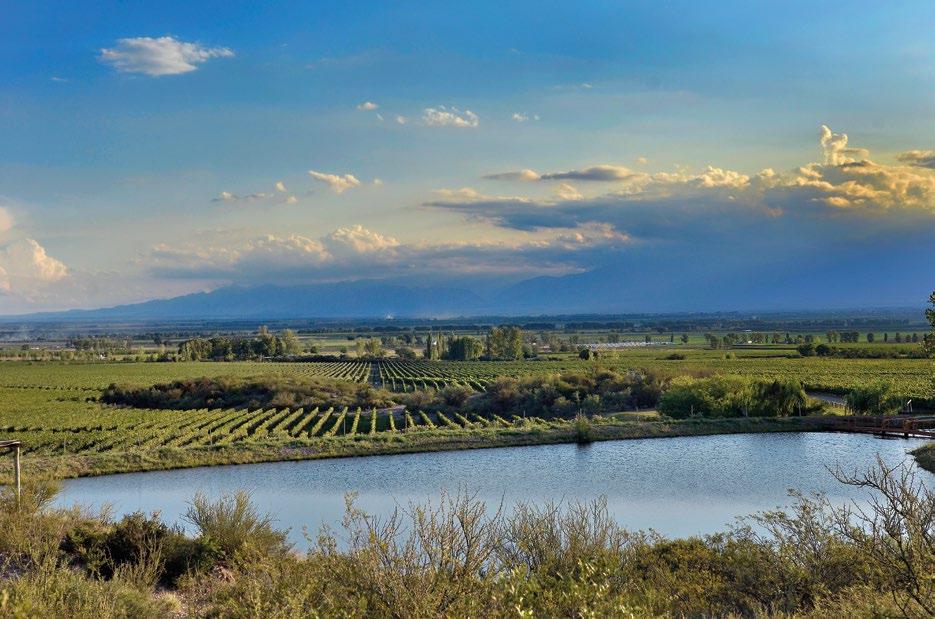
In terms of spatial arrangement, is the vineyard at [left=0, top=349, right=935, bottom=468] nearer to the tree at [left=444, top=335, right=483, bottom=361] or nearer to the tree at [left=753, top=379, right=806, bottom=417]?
the tree at [left=753, top=379, right=806, bottom=417]

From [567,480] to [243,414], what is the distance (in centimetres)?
3272

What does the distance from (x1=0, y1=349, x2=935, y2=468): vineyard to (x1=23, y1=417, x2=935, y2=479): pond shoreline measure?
1.16 metres

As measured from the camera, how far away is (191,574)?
1529 centimetres

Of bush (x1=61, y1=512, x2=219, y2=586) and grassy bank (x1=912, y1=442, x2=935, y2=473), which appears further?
grassy bank (x1=912, y1=442, x2=935, y2=473)

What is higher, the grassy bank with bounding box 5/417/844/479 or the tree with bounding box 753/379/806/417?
the tree with bounding box 753/379/806/417

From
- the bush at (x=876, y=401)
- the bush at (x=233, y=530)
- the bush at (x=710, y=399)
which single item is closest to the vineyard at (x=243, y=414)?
the bush at (x=876, y=401)

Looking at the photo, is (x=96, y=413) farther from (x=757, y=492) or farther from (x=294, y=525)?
(x=757, y=492)

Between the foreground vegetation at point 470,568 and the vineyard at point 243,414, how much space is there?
20974 mm

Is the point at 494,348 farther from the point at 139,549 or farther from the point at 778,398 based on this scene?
the point at 139,549

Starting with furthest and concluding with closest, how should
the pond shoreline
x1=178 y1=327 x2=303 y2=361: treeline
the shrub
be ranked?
x1=178 y1=327 x2=303 y2=361: treeline
the shrub
the pond shoreline

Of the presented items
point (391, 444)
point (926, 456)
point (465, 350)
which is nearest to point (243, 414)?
point (391, 444)

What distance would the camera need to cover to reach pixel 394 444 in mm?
36875

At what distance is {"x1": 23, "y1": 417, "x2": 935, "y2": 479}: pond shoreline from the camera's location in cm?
3342

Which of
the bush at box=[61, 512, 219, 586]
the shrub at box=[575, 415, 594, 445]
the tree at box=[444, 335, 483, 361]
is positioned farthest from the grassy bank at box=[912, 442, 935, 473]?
the tree at box=[444, 335, 483, 361]
